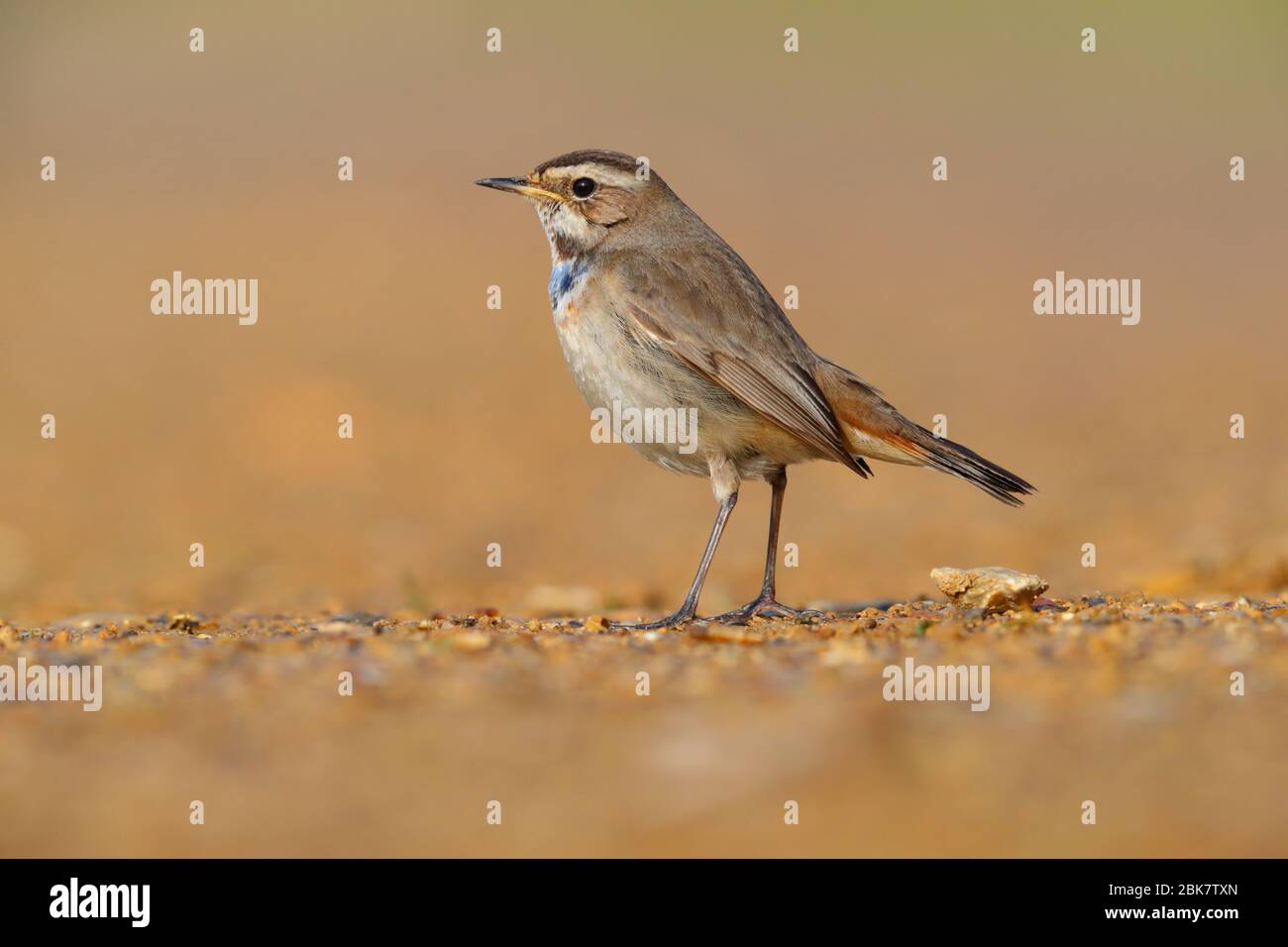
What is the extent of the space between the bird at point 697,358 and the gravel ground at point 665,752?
1.78 m

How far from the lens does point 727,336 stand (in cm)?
873

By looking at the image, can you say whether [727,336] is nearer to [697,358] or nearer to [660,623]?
[697,358]

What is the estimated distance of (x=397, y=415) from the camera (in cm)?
1841

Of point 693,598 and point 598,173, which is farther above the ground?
point 598,173

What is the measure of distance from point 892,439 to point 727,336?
107cm

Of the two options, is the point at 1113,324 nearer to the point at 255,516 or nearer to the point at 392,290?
the point at 392,290

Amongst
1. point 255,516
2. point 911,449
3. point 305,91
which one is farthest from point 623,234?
point 305,91

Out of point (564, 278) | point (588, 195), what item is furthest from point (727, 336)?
point (588, 195)

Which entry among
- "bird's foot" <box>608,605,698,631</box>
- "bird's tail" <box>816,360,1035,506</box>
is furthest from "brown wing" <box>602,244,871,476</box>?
"bird's foot" <box>608,605,698,631</box>

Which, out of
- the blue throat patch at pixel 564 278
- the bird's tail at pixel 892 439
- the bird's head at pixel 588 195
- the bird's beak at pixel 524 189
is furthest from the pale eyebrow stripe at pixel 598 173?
the bird's tail at pixel 892 439

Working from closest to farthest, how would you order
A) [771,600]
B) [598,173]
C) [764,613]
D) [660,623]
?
1. [660,623]
2. [764,613]
3. [771,600]
4. [598,173]

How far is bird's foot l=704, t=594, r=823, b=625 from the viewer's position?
28.3 ft

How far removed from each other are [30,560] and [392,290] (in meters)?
9.49

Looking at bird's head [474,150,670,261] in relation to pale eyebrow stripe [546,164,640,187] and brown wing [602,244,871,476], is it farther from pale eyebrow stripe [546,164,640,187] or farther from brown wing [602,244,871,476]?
brown wing [602,244,871,476]
